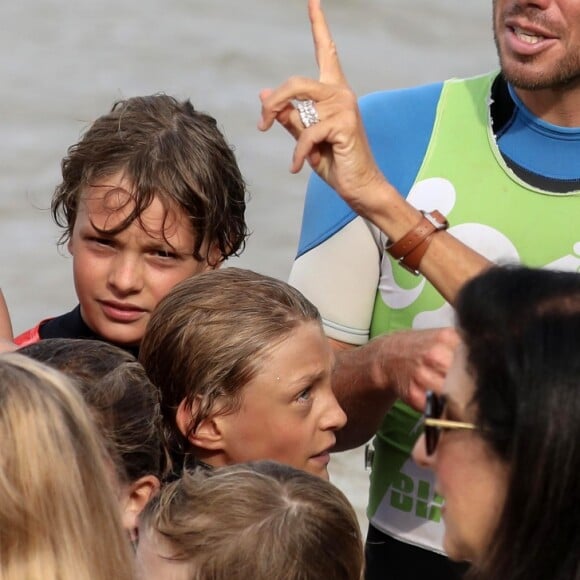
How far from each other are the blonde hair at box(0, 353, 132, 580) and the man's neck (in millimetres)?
1413

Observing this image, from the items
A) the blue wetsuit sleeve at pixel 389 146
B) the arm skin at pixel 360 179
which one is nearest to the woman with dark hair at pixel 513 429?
the arm skin at pixel 360 179

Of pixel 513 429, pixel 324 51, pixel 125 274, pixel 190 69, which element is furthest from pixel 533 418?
pixel 190 69

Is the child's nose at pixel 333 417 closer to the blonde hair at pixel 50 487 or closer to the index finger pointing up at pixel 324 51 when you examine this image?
the index finger pointing up at pixel 324 51

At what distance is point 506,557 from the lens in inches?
68.8

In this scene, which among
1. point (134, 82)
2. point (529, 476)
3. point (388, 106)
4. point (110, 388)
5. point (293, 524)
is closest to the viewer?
point (529, 476)

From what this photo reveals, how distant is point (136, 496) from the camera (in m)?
2.60

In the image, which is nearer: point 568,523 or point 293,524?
point 568,523

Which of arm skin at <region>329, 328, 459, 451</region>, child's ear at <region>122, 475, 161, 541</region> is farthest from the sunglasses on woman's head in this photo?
child's ear at <region>122, 475, 161, 541</region>

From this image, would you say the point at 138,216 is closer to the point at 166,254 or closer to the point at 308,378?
the point at 166,254

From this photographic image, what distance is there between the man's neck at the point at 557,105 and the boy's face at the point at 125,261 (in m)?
0.80

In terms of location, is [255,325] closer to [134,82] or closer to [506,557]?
[506,557]

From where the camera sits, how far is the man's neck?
2.93 m

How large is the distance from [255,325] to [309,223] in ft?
1.14

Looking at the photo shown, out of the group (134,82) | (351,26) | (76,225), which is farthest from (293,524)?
(351,26)
